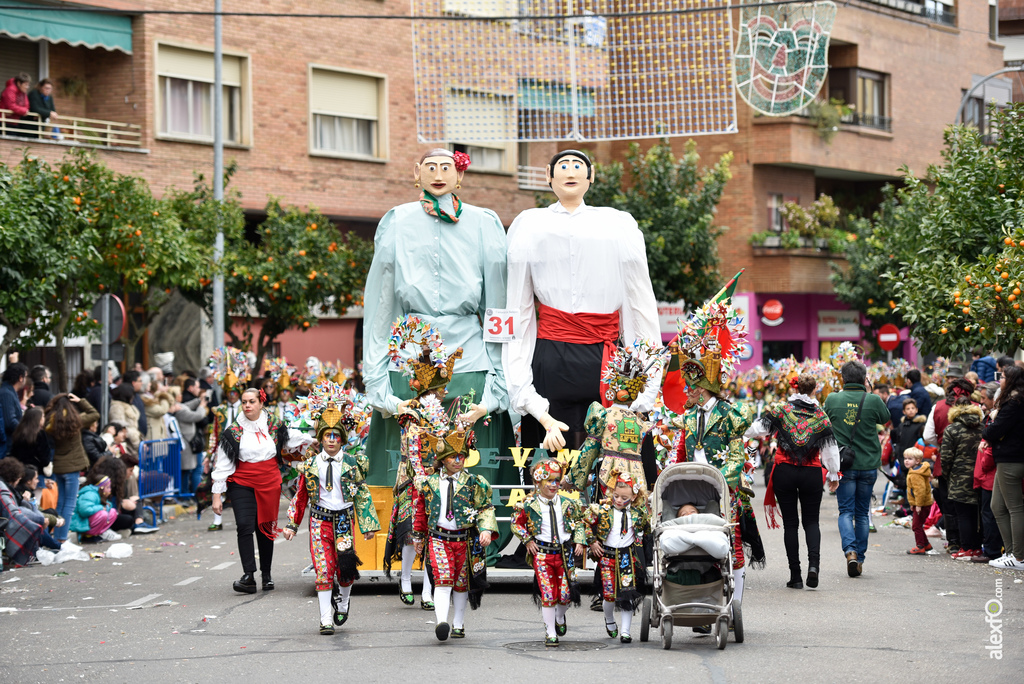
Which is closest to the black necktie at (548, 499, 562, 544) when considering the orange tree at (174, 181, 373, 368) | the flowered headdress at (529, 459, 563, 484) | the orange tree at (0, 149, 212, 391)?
the flowered headdress at (529, 459, 563, 484)

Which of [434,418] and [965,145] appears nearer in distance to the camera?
[434,418]

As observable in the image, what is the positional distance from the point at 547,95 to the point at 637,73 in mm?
4507

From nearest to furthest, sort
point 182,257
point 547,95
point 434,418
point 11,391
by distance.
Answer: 1. point 434,418
2. point 11,391
3. point 182,257
4. point 547,95

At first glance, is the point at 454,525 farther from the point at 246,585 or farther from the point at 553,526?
the point at 246,585

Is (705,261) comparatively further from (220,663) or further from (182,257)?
(220,663)

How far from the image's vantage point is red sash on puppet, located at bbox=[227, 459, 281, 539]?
11.1 metres

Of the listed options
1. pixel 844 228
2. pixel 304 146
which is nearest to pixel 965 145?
pixel 304 146

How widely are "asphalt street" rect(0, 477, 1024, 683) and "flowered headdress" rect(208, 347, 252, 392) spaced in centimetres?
168

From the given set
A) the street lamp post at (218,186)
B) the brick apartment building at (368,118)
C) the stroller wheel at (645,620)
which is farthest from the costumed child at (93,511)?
the stroller wheel at (645,620)

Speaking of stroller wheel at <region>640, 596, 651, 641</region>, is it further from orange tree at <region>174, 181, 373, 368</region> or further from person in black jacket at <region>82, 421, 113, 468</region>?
orange tree at <region>174, 181, 373, 368</region>

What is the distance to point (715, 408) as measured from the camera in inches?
372

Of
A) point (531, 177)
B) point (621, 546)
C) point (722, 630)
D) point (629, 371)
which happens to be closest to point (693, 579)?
point (722, 630)

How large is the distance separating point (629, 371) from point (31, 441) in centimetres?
740

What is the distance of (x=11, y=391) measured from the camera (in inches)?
564
